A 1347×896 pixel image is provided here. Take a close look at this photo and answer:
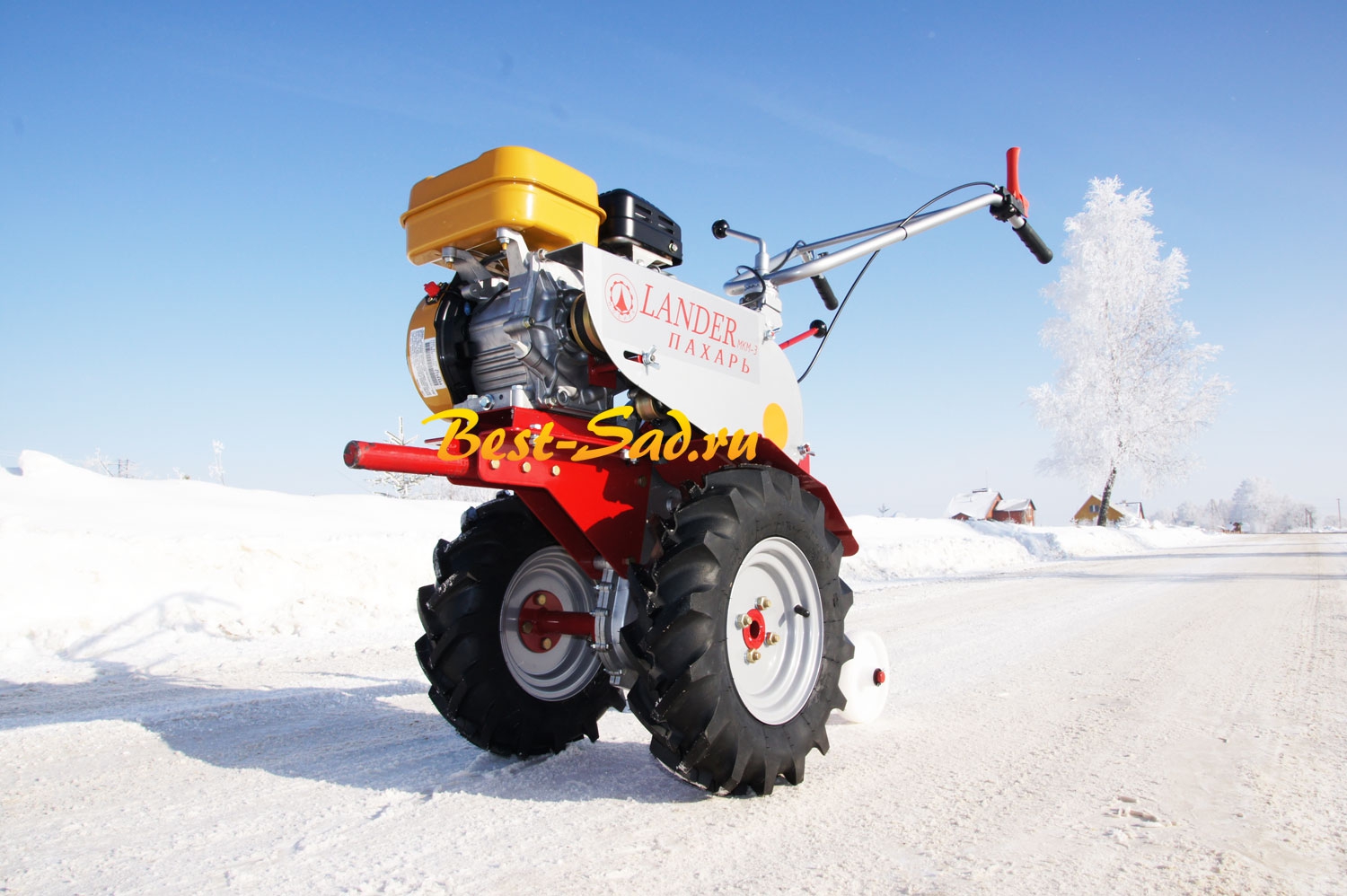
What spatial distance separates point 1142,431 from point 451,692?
108 feet

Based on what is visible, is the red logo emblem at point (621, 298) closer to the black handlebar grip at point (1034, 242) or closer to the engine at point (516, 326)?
the engine at point (516, 326)

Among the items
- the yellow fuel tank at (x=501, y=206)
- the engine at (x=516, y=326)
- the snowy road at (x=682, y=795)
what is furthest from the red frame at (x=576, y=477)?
the snowy road at (x=682, y=795)

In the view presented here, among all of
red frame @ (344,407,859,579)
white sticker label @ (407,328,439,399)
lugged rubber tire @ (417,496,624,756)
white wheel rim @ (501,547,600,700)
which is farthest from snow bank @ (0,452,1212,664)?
red frame @ (344,407,859,579)

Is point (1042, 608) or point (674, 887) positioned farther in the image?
point (1042, 608)

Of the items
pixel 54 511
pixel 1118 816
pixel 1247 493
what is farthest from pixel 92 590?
pixel 1247 493

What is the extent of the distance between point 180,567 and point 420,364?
608cm

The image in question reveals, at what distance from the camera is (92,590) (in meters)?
7.49

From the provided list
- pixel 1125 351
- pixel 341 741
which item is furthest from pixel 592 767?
pixel 1125 351

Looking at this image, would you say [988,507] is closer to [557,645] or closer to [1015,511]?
[1015,511]

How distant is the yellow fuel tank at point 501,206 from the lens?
331 cm

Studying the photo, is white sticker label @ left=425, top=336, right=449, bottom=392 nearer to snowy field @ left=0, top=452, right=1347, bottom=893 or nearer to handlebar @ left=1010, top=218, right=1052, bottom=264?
snowy field @ left=0, top=452, right=1347, bottom=893

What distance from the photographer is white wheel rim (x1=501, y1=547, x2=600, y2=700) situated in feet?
12.8

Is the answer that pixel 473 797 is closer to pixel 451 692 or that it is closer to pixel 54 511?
pixel 451 692

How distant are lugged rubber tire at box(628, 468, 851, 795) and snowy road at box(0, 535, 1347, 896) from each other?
0.17m
